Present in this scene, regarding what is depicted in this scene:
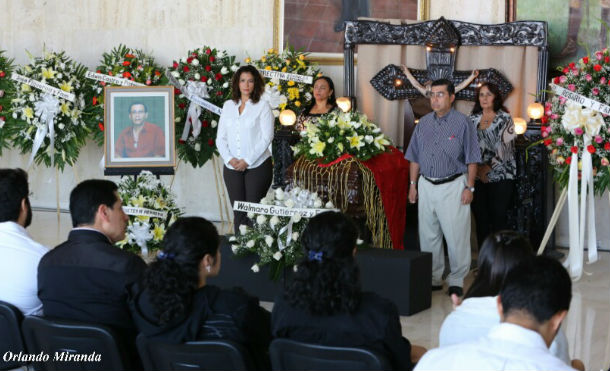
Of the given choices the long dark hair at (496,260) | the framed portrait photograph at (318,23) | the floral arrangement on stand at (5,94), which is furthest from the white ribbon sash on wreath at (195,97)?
the long dark hair at (496,260)

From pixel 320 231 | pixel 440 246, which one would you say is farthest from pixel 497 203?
pixel 320 231

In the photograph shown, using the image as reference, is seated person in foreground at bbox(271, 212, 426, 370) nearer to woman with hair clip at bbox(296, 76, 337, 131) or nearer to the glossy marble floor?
the glossy marble floor

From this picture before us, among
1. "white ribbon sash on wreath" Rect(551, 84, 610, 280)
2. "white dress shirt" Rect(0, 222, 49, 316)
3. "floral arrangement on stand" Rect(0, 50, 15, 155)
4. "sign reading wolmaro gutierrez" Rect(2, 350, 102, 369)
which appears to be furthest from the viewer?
"floral arrangement on stand" Rect(0, 50, 15, 155)

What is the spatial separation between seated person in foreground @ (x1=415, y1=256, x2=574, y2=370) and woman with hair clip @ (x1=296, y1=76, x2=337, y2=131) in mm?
→ 5726

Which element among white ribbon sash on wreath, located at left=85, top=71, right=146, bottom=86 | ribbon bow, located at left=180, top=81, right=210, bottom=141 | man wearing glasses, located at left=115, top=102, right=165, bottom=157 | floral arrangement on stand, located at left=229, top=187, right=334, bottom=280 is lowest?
floral arrangement on stand, located at left=229, top=187, right=334, bottom=280

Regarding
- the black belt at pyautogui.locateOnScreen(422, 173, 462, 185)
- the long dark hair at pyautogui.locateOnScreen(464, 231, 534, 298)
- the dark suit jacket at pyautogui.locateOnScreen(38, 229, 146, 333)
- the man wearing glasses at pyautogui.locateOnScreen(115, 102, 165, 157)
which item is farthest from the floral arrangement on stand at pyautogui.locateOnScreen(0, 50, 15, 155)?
the long dark hair at pyautogui.locateOnScreen(464, 231, 534, 298)

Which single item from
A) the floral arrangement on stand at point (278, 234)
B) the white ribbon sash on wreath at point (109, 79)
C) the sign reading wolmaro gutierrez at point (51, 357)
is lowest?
the sign reading wolmaro gutierrez at point (51, 357)

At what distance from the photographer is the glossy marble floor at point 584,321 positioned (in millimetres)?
4852

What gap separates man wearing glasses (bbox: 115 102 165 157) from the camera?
24.3 ft

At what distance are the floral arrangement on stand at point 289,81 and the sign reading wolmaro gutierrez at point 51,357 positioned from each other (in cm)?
516

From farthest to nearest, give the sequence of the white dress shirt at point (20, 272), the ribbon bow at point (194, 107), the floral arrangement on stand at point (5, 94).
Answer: the floral arrangement on stand at point (5, 94)
the ribbon bow at point (194, 107)
the white dress shirt at point (20, 272)

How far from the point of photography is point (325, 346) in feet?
9.16

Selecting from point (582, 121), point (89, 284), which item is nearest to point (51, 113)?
point (582, 121)

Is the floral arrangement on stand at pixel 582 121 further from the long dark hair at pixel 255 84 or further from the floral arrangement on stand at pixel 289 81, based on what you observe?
the floral arrangement on stand at pixel 289 81
